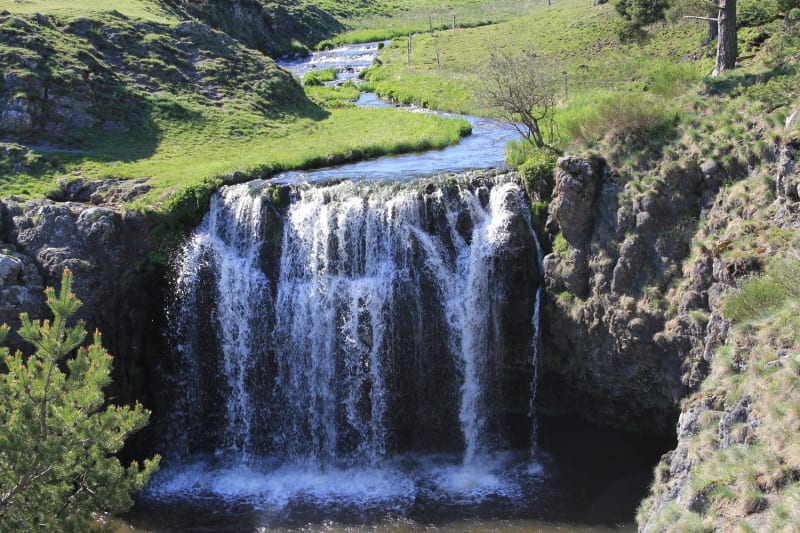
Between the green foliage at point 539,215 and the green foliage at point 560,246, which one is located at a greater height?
the green foliage at point 539,215

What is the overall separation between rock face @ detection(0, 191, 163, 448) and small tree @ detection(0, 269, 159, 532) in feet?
29.8

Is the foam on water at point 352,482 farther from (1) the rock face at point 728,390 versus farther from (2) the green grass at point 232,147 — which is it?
(2) the green grass at point 232,147

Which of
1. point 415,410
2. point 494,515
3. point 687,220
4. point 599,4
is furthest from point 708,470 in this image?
point 599,4

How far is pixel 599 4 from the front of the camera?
187ft

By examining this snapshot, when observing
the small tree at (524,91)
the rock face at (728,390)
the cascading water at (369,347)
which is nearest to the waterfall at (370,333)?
the cascading water at (369,347)

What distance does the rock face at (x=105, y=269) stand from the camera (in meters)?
19.6

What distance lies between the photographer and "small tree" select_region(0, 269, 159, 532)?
33.5ft

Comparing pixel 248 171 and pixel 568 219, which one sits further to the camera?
pixel 248 171

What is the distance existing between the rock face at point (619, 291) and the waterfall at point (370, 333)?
0.82 m

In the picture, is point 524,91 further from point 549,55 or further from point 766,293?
point 549,55

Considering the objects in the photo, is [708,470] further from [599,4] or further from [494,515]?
[599,4]

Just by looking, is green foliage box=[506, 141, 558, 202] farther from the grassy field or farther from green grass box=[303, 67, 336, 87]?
green grass box=[303, 67, 336, 87]

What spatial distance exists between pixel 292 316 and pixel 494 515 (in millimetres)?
7405

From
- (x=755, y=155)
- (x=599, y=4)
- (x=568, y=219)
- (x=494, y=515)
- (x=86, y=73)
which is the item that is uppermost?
(x=599, y=4)
